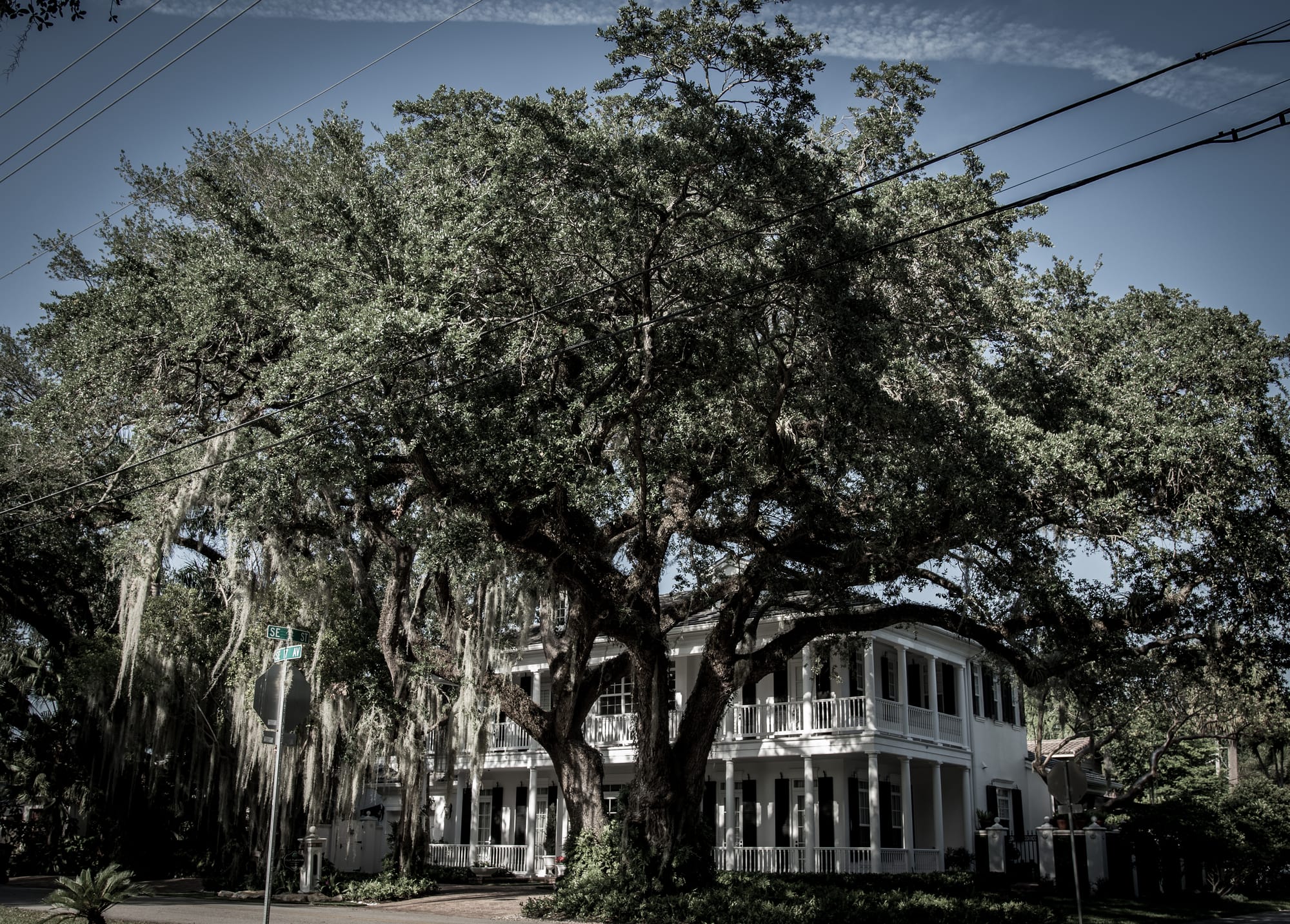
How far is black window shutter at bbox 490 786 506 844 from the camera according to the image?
32.8 metres

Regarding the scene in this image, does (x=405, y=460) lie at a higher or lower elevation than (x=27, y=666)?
higher

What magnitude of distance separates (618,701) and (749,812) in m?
5.03

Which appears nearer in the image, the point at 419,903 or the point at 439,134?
the point at 439,134

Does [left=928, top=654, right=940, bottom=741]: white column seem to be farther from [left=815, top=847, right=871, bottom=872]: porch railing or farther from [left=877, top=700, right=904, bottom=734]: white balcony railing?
[left=815, top=847, right=871, bottom=872]: porch railing

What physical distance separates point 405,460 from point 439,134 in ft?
16.5

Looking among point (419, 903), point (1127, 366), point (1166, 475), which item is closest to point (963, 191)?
point (1127, 366)

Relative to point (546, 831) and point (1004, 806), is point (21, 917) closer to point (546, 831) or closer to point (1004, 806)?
point (546, 831)

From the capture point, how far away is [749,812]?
1107 inches

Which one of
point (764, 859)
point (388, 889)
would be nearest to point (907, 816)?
point (764, 859)

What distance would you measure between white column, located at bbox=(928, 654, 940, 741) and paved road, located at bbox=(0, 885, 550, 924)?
12256 millimetres

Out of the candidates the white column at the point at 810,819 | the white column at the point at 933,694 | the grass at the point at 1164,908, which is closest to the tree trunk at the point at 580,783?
the grass at the point at 1164,908

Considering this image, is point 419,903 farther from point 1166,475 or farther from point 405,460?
point 1166,475

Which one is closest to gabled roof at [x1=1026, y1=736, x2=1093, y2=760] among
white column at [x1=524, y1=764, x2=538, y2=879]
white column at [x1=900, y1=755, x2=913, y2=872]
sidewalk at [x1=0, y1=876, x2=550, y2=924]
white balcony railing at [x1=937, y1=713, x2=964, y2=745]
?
white balcony railing at [x1=937, y1=713, x2=964, y2=745]

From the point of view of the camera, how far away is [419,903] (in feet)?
67.5
